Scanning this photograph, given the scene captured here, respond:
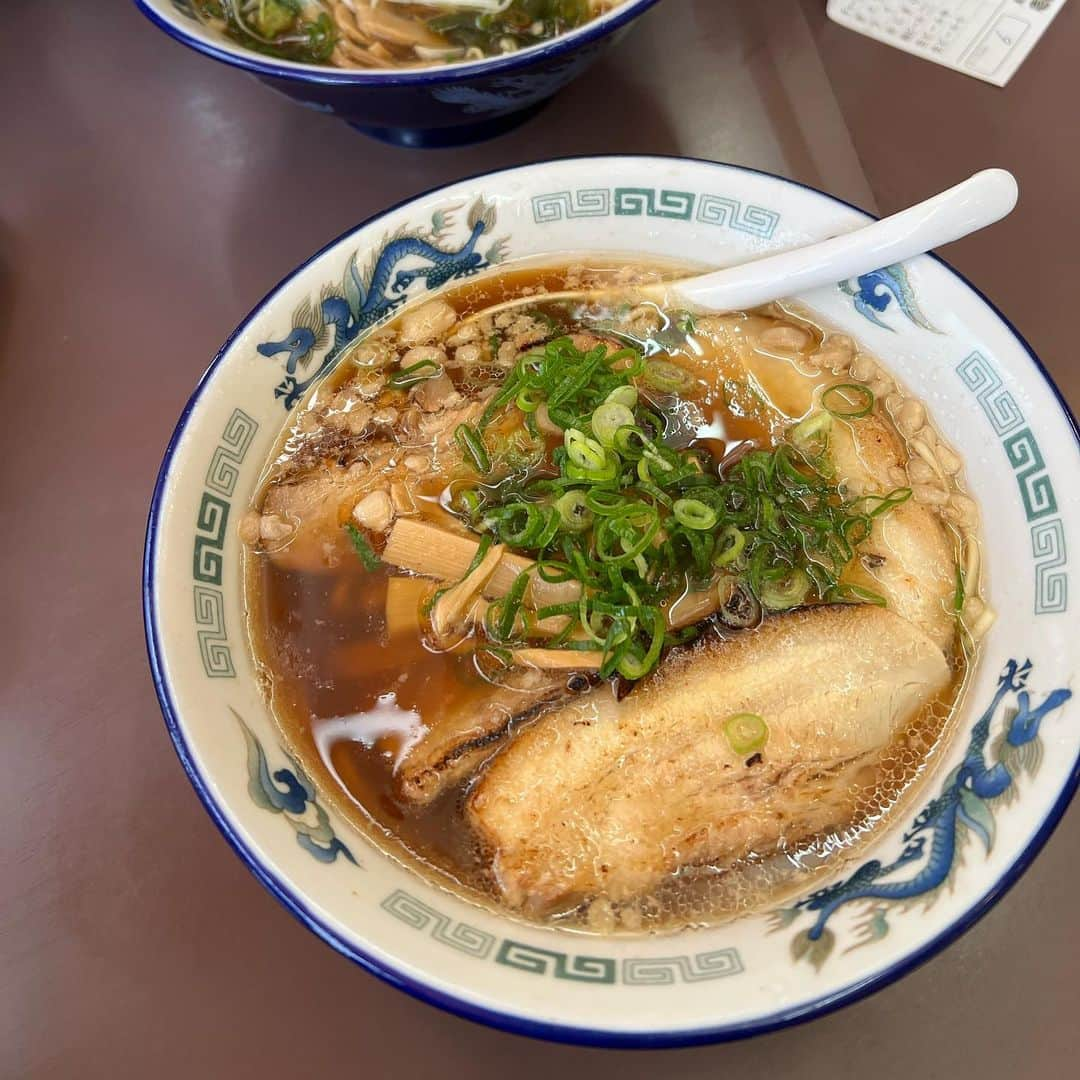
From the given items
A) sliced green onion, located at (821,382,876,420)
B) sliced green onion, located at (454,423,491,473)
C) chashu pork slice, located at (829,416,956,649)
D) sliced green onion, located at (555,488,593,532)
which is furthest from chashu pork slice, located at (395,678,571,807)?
sliced green onion, located at (821,382,876,420)

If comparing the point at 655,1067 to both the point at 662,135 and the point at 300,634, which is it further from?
the point at 662,135

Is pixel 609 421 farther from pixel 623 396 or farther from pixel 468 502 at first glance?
pixel 468 502

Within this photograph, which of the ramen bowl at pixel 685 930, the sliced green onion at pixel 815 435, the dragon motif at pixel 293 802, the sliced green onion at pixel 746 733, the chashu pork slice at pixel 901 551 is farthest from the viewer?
the sliced green onion at pixel 815 435

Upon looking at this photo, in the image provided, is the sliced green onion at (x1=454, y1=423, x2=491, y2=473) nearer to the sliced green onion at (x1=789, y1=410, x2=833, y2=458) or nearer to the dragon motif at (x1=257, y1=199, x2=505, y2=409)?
the dragon motif at (x1=257, y1=199, x2=505, y2=409)

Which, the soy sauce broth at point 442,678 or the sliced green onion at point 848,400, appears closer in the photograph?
the soy sauce broth at point 442,678

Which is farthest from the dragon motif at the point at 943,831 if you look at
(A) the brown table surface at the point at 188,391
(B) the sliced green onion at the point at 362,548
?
(B) the sliced green onion at the point at 362,548

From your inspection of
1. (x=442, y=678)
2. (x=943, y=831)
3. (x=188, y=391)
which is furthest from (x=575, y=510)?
(x=188, y=391)

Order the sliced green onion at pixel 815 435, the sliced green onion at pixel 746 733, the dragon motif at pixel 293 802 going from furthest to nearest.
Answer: the sliced green onion at pixel 815 435, the sliced green onion at pixel 746 733, the dragon motif at pixel 293 802

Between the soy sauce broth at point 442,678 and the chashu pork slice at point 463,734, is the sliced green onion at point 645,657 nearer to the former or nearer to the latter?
the chashu pork slice at point 463,734
